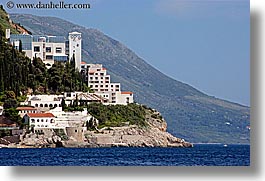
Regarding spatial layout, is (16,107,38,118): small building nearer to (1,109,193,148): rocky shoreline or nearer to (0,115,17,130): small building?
(0,115,17,130): small building

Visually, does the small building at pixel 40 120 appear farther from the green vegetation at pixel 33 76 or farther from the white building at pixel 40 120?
the green vegetation at pixel 33 76

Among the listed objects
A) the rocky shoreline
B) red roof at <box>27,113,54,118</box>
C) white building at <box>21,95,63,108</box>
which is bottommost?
the rocky shoreline

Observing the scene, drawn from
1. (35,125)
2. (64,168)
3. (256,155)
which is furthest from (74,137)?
(256,155)

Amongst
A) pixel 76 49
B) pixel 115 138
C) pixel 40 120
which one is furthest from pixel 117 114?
pixel 40 120

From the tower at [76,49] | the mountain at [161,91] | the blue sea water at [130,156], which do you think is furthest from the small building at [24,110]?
the mountain at [161,91]

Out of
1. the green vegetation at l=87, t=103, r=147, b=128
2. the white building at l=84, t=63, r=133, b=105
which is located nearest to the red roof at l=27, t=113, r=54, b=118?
the green vegetation at l=87, t=103, r=147, b=128

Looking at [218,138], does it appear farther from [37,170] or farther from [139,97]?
[37,170]

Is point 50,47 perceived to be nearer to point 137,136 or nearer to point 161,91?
point 161,91
